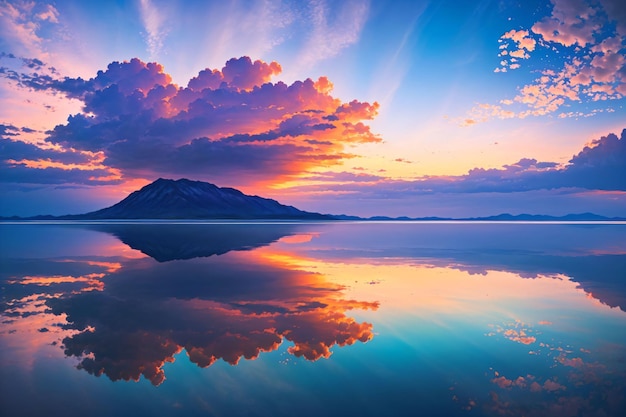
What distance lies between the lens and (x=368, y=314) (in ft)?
48.1

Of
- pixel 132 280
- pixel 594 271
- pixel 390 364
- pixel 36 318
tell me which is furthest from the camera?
pixel 594 271

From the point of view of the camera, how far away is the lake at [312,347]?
26.3 feet

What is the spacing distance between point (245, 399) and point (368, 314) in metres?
7.40

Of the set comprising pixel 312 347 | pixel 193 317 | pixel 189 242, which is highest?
pixel 189 242

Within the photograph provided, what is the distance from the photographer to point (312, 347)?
11242 mm

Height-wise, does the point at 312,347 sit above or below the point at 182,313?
below

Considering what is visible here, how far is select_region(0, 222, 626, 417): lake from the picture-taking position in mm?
8023

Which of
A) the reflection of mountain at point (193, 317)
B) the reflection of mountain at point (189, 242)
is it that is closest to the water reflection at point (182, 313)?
the reflection of mountain at point (193, 317)

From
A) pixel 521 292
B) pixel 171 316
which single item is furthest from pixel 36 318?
pixel 521 292

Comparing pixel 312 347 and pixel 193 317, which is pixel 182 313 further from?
pixel 312 347

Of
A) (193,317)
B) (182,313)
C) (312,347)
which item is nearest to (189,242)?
(182,313)

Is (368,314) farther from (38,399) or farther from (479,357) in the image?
(38,399)

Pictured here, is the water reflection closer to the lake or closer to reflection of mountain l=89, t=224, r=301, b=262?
the lake

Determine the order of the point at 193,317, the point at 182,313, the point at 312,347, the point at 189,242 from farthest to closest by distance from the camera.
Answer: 1. the point at 189,242
2. the point at 182,313
3. the point at 193,317
4. the point at 312,347
